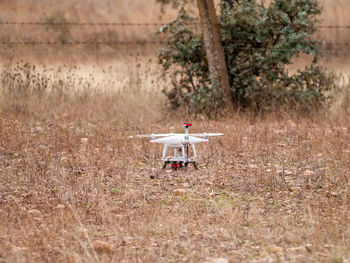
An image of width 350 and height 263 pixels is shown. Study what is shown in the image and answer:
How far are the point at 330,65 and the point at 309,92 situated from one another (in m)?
1.50

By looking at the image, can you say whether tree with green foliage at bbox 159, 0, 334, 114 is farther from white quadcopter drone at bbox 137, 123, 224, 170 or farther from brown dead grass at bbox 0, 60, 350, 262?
white quadcopter drone at bbox 137, 123, 224, 170

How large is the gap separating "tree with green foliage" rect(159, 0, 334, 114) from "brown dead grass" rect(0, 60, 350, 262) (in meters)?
0.72

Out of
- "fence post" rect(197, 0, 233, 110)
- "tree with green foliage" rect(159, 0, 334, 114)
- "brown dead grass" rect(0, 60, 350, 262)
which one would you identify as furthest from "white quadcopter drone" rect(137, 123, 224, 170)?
"fence post" rect(197, 0, 233, 110)

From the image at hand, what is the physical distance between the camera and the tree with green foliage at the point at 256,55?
33.3 feet

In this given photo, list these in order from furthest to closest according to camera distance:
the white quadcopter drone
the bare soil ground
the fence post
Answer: the fence post, the white quadcopter drone, the bare soil ground

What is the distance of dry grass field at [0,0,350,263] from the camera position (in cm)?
405

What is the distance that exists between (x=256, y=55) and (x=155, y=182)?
489cm

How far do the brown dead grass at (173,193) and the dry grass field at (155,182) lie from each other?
1cm

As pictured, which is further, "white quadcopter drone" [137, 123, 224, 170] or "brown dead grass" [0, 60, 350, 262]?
"white quadcopter drone" [137, 123, 224, 170]

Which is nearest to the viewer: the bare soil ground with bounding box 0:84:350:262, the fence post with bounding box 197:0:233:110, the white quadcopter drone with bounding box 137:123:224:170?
the bare soil ground with bounding box 0:84:350:262

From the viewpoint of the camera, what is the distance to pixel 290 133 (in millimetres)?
8695

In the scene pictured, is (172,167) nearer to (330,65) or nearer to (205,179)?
(205,179)

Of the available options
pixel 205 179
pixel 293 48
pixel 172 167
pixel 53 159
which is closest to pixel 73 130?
pixel 53 159

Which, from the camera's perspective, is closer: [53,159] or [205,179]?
[205,179]
